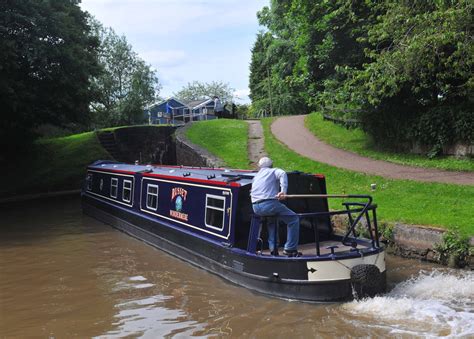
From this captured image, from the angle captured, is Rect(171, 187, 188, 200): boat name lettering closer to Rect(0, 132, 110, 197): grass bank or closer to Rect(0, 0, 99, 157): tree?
Rect(0, 0, 99, 157): tree

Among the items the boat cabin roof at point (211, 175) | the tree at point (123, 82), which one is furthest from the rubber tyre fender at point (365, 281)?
the tree at point (123, 82)

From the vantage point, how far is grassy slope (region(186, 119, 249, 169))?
1652cm

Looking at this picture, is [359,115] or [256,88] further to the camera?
[256,88]

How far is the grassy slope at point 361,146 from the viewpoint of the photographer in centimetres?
1225

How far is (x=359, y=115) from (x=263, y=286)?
1131 cm

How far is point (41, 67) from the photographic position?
578 inches

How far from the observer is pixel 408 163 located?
518 inches

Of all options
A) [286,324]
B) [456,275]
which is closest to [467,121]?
[456,275]

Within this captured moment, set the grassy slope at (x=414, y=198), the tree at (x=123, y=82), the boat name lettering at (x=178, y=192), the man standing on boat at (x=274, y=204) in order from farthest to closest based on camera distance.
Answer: the tree at (x=123, y=82), the boat name lettering at (x=178, y=192), the grassy slope at (x=414, y=198), the man standing on boat at (x=274, y=204)

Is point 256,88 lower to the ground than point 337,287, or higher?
higher

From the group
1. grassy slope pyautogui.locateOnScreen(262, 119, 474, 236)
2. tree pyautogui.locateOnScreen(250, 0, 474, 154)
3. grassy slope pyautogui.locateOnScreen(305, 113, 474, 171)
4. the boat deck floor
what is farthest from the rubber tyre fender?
grassy slope pyautogui.locateOnScreen(305, 113, 474, 171)

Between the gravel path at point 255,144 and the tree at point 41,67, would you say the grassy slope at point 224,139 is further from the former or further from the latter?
the tree at point 41,67

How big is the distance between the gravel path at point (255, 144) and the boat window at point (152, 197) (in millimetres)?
5664

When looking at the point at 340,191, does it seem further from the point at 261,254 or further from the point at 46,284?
the point at 46,284
